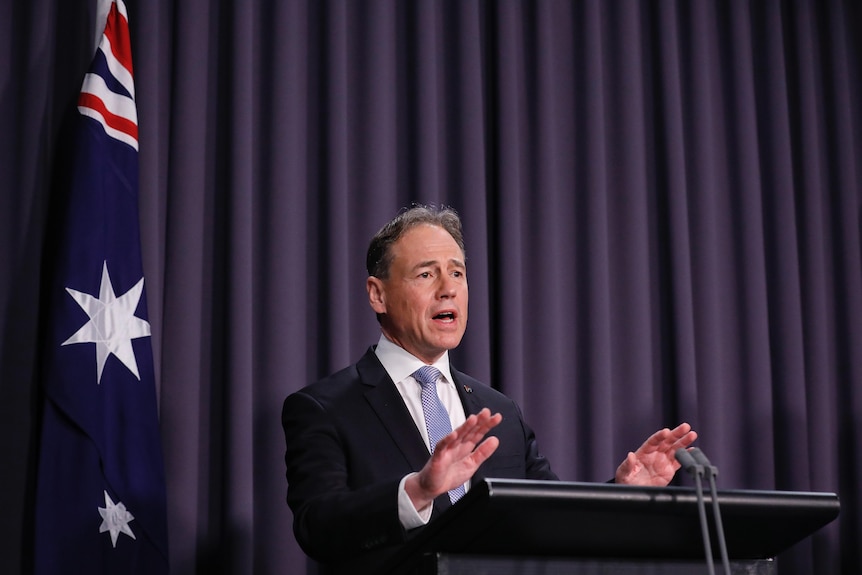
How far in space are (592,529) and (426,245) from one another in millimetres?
1362

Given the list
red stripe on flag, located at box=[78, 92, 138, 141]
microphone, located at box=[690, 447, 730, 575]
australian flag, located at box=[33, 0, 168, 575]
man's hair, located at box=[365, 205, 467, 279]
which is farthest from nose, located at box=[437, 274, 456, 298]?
microphone, located at box=[690, 447, 730, 575]

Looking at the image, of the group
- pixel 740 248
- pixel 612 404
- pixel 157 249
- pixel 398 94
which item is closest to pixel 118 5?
pixel 157 249

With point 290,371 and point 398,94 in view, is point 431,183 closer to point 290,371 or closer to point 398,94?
point 398,94

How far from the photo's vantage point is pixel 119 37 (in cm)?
333

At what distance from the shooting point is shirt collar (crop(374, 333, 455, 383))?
111 inches

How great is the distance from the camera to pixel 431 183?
12.5 ft

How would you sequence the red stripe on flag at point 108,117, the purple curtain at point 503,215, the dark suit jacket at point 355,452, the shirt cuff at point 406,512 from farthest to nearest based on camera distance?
the purple curtain at point 503,215 → the red stripe on flag at point 108,117 → the dark suit jacket at point 355,452 → the shirt cuff at point 406,512

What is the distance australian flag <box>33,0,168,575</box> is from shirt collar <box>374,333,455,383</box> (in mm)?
778

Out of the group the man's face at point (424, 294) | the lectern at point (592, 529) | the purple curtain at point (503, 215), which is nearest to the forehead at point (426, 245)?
the man's face at point (424, 294)

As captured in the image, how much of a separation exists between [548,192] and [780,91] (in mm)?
1195

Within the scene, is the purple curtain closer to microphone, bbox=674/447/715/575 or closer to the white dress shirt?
the white dress shirt

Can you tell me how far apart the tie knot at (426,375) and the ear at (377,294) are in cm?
23

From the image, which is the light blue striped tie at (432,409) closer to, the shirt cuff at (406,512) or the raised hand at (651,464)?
the raised hand at (651,464)

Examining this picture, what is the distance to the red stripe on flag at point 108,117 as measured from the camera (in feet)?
10.6
